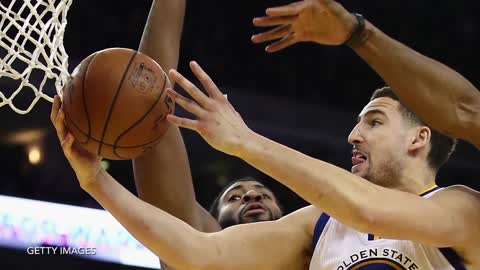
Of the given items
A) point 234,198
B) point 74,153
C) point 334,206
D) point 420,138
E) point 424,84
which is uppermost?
point 424,84

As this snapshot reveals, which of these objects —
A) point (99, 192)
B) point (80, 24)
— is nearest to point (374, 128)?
point (99, 192)

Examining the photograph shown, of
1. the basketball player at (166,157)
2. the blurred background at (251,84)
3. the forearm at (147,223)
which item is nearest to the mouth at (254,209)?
the basketball player at (166,157)

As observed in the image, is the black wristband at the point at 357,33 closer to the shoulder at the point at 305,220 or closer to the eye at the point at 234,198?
the shoulder at the point at 305,220

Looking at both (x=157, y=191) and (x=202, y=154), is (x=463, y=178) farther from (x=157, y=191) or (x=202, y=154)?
(x=157, y=191)

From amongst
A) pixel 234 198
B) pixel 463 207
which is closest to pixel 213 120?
pixel 463 207

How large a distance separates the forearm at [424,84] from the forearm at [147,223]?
0.74 m

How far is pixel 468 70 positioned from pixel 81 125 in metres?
6.57

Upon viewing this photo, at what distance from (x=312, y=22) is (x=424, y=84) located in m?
0.34

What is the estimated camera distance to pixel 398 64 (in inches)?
82.0

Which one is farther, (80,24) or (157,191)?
(80,24)

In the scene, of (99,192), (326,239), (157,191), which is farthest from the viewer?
(157,191)

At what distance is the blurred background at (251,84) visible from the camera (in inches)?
258

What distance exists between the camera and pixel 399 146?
259cm

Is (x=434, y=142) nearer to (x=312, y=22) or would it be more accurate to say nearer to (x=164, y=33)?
(x=312, y=22)
